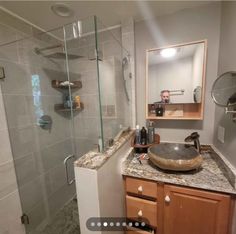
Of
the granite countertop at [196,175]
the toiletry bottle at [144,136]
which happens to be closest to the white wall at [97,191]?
the granite countertop at [196,175]

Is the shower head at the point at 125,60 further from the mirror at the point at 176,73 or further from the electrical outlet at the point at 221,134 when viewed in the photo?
the electrical outlet at the point at 221,134

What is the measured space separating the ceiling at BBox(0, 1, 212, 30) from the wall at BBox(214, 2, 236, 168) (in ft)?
0.91

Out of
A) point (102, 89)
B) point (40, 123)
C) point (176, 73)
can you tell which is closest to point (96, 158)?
point (102, 89)

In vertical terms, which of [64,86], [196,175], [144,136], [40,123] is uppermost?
[64,86]

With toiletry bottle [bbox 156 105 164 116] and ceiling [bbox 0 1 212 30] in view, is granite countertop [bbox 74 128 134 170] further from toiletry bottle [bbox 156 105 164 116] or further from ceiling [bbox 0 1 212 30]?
ceiling [bbox 0 1 212 30]

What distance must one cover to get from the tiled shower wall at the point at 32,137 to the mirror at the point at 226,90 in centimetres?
155

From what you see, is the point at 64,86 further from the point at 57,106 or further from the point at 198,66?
the point at 198,66

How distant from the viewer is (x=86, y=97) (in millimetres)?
1434

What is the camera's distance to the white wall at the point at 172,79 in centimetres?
133

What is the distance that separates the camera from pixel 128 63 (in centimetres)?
153

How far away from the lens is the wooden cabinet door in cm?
91

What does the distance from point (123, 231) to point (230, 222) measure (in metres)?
0.81

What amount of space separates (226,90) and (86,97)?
119cm

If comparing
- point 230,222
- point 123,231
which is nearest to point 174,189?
point 230,222
